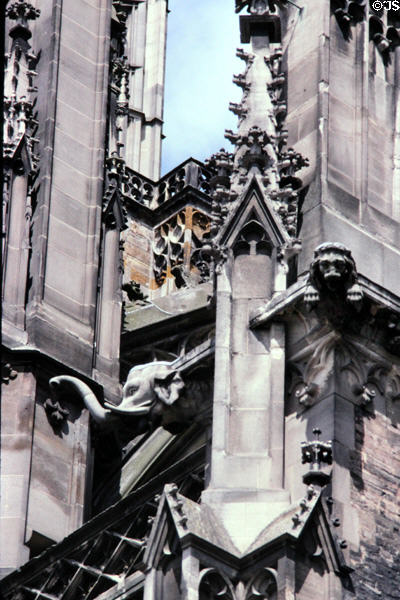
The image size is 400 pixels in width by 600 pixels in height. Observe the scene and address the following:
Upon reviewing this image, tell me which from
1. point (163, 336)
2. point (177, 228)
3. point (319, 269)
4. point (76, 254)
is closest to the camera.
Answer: point (319, 269)

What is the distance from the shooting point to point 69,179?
109ft

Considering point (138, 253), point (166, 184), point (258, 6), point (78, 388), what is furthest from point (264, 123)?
point (166, 184)

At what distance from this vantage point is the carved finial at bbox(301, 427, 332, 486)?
2491 cm

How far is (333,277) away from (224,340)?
1.37 meters

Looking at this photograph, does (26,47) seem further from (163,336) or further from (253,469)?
(253,469)

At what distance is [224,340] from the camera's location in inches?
1061

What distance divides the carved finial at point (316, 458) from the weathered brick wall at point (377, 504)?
1.96 ft

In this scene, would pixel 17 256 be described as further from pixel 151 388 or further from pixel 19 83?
pixel 151 388

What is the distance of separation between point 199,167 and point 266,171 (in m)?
22.6

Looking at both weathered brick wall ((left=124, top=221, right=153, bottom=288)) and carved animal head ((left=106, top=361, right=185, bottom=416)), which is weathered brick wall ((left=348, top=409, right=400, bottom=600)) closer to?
carved animal head ((left=106, top=361, right=185, bottom=416))

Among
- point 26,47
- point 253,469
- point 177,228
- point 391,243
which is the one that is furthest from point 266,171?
point 177,228

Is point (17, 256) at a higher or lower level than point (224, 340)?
higher

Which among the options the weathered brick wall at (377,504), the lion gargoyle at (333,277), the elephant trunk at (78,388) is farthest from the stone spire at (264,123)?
the elephant trunk at (78,388)

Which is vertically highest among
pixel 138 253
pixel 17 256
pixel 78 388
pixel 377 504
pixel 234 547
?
pixel 138 253
